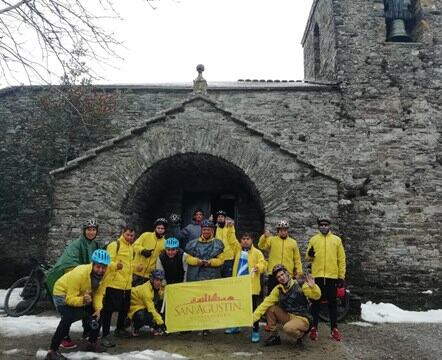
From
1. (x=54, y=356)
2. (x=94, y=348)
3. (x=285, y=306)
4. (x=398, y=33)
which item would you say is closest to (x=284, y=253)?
(x=285, y=306)

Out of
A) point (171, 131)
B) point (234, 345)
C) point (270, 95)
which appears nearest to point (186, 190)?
point (171, 131)

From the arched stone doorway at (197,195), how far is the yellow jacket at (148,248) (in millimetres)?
2202

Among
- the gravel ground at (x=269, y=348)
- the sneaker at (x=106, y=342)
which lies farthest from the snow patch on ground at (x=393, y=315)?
the sneaker at (x=106, y=342)

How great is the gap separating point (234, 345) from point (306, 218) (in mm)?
3148

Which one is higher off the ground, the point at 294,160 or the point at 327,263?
the point at 294,160

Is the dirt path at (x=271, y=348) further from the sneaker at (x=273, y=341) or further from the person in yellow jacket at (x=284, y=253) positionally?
the person in yellow jacket at (x=284, y=253)

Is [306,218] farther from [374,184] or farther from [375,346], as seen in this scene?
[374,184]

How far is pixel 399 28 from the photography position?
39.3 ft

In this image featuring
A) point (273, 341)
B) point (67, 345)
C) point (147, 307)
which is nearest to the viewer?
point (67, 345)

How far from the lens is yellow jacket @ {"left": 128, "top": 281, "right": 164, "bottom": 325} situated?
5.84 meters

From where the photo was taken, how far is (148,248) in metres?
6.64

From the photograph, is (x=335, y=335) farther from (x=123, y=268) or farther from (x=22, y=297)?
(x=22, y=297)

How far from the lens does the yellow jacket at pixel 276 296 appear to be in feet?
18.3

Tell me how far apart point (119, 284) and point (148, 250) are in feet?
Result: 2.91
